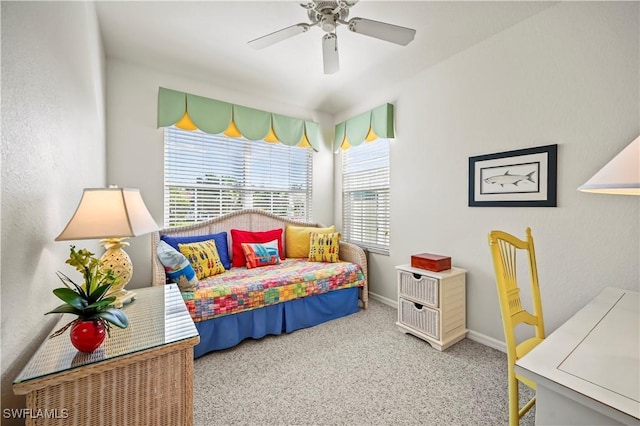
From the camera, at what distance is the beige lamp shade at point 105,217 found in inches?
47.4

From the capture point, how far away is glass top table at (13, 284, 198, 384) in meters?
0.88

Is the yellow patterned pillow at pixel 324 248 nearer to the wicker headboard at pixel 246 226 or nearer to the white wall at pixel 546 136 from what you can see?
the wicker headboard at pixel 246 226

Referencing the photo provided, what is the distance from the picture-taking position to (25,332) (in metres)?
0.92

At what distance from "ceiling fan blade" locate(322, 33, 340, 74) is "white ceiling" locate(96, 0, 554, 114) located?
338 mm

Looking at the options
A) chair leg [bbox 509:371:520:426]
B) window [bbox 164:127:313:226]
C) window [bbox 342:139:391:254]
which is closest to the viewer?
chair leg [bbox 509:371:520:426]

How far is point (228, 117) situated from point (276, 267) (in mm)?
1861

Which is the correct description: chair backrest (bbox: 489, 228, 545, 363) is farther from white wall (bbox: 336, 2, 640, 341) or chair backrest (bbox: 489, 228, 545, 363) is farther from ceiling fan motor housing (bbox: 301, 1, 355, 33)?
ceiling fan motor housing (bbox: 301, 1, 355, 33)

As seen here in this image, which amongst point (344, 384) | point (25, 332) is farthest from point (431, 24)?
point (25, 332)

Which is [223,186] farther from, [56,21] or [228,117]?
[56,21]

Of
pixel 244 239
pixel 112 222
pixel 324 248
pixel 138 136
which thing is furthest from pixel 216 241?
pixel 112 222

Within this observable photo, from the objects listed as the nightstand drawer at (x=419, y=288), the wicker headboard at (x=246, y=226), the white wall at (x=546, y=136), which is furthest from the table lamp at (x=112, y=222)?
the white wall at (x=546, y=136)

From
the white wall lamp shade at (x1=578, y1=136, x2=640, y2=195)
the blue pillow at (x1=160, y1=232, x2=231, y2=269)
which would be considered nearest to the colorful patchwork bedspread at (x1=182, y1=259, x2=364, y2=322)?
the blue pillow at (x1=160, y1=232, x2=231, y2=269)

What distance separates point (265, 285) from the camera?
2.43 meters

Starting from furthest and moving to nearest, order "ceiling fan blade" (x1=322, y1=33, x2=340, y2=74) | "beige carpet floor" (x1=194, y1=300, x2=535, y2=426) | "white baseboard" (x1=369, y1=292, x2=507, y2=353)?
"white baseboard" (x1=369, y1=292, x2=507, y2=353)
"ceiling fan blade" (x1=322, y1=33, x2=340, y2=74)
"beige carpet floor" (x1=194, y1=300, x2=535, y2=426)
